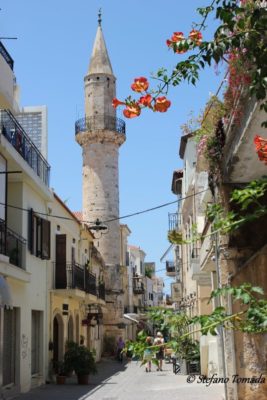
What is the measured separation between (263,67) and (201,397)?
11.9 m

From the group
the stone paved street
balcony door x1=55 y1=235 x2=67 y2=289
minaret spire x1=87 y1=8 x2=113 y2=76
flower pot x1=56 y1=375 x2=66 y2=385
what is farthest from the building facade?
minaret spire x1=87 y1=8 x2=113 y2=76

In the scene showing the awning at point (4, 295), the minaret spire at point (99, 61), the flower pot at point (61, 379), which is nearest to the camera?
the awning at point (4, 295)

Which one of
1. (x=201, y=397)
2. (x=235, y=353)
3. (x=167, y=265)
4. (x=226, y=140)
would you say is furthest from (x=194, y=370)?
(x=167, y=265)

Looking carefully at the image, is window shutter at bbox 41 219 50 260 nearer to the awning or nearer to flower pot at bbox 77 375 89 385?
flower pot at bbox 77 375 89 385

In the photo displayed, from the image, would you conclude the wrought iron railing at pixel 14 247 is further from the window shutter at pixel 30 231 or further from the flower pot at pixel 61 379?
the flower pot at pixel 61 379

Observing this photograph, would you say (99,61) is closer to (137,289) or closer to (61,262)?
(61,262)

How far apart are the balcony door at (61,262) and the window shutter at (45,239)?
2.33 meters

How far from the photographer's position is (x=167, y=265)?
48.1 metres

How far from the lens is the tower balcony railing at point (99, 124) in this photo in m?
40.1

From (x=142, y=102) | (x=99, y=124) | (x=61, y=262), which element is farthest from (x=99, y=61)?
(x=142, y=102)

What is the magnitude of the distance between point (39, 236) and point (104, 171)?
2040 cm

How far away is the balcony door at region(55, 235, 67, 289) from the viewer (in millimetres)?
22031

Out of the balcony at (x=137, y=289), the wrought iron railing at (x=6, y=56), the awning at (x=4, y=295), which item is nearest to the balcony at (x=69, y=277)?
the awning at (x=4, y=295)

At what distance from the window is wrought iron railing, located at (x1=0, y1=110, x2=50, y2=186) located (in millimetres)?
1577
